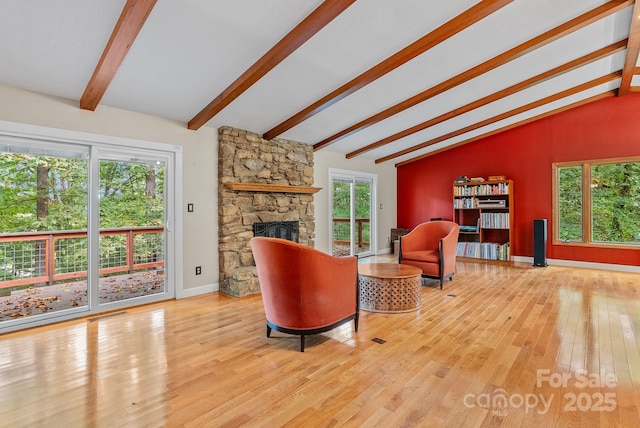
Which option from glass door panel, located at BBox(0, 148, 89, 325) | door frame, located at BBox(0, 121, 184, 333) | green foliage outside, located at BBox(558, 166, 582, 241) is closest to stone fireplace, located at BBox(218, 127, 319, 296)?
door frame, located at BBox(0, 121, 184, 333)

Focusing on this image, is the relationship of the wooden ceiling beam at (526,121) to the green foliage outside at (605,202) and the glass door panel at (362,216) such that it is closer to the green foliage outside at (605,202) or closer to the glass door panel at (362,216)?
the green foliage outside at (605,202)

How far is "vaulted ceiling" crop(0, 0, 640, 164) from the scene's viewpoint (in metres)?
2.39

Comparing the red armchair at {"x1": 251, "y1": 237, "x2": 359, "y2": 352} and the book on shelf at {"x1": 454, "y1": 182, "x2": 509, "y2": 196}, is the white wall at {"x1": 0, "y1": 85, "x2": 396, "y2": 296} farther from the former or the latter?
the book on shelf at {"x1": 454, "y1": 182, "x2": 509, "y2": 196}

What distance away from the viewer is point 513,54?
11.3 ft

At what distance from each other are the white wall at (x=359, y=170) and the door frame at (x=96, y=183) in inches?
103

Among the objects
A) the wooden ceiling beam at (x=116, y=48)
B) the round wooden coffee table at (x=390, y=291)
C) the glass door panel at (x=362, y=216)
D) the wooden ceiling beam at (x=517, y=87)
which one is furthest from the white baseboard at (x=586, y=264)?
the wooden ceiling beam at (x=116, y=48)

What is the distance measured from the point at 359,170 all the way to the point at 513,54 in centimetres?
385

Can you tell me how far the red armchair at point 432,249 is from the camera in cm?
435

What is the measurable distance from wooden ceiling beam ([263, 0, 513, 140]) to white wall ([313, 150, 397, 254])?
1.83 meters

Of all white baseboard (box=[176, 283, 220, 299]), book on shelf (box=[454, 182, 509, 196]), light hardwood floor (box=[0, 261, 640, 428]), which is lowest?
light hardwood floor (box=[0, 261, 640, 428])

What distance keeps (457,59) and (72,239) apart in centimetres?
486

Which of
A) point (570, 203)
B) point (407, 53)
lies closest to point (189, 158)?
point (407, 53)

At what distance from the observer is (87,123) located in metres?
3.36

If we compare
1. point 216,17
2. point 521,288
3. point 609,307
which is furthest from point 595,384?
point 216,17
